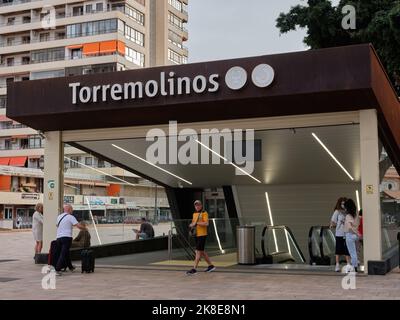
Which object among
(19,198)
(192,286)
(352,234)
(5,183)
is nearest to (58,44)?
(5,183)

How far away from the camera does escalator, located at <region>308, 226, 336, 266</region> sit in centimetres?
1580

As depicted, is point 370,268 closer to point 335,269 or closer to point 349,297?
point 335,269

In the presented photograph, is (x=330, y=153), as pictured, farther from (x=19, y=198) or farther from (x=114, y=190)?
(x=19, y=198)

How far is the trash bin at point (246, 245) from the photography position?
52.0 ft

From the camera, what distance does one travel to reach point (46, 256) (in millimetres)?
15875

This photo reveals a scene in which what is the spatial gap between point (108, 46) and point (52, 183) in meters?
55.3

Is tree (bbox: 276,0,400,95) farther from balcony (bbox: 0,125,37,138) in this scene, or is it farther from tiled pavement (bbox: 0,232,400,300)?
balcony (bbox: 0,125,37,138)

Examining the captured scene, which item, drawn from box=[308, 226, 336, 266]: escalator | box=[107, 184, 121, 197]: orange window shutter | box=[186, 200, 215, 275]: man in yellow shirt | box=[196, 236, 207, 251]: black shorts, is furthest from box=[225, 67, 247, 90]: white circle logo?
box=[107, 184, 121, 197]: orange window shutter

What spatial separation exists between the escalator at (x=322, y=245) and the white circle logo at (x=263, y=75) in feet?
16.5

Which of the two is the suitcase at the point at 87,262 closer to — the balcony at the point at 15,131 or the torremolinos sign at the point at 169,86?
the torremolinos sign at the point at 169,86

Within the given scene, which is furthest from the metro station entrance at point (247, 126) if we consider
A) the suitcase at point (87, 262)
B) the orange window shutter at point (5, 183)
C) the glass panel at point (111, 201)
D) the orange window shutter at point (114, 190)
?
the orange window shutter at point (5, 183)

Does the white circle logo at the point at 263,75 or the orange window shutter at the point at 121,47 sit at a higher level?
the orange window shutter at the point at 121,47
